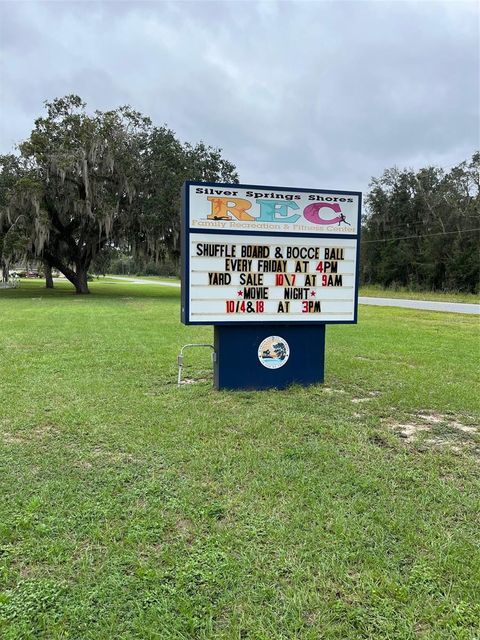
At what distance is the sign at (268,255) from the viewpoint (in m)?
5.34

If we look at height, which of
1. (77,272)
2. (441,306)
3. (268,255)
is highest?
(268,255)

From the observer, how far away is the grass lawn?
1.98 meters

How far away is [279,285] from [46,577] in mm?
4030

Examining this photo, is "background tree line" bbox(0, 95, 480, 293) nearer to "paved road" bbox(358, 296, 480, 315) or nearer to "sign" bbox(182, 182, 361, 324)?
"paved road" bbox(358, 296, 480, 315)

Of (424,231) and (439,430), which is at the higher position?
(424,231)

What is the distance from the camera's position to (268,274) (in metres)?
5.59

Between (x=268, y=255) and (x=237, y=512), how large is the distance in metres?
3.37

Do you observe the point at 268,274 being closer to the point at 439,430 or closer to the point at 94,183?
the point at 439,430

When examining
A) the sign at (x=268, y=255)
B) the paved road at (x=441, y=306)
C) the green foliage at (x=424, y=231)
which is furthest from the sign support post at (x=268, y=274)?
the green foliage at (x=424, y=231)

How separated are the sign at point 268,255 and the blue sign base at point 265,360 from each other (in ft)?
0.54

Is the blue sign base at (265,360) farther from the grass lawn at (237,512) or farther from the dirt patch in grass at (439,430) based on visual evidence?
the dirt patch in grass at (439,430)

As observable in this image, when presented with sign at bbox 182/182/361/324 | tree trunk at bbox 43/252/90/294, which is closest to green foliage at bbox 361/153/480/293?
tree trunk at bbox 43/252/90/294

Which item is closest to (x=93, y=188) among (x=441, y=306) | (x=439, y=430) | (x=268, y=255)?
(x=441, y=306)

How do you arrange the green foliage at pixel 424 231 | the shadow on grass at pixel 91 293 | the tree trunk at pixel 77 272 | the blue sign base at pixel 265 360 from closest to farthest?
the blue sign base at pixel 265 360 < the shadow on grass at pixel 91 293 < the tree trunk at pixel 77 272 < the green foliage at pixel 424 231
